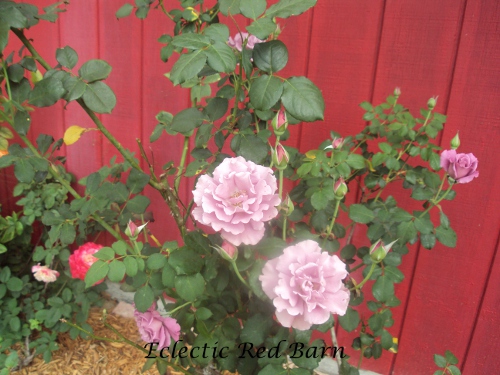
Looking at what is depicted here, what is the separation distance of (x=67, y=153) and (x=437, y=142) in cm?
170

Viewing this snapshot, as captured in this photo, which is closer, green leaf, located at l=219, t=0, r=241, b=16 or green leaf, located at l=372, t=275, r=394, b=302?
green leaf, located at l=219, t=0, r=241, b=16

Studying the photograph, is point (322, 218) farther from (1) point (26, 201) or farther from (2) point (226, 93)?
(1) point (26, 201)

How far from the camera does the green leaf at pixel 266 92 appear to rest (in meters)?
0.78

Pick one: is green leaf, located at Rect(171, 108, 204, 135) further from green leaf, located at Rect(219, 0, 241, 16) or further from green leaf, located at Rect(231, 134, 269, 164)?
green leaf, located at Rect(219, 0, 241, 16)

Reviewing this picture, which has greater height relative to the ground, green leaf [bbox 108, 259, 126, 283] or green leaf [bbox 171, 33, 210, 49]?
green leaf [bbox 171, 33, 210, 49]

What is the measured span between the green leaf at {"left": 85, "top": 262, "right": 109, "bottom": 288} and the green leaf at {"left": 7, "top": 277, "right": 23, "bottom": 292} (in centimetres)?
107

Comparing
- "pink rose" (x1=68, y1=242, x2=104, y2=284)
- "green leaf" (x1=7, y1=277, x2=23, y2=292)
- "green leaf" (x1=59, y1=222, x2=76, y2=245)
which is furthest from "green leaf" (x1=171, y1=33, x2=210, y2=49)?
"green leaf" (x1=7, y1=277, x2=23, y2=292)

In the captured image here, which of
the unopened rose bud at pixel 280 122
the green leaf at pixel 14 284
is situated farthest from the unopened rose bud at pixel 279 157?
the green leaf at pixel 14 284

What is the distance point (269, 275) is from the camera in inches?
30.9

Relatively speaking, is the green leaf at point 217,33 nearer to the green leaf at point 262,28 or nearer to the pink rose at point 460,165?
the green leaf at point 262,28

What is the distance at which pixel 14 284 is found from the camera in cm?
181

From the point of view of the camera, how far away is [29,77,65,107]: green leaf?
94cm

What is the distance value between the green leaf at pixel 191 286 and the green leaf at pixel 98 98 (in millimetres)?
419

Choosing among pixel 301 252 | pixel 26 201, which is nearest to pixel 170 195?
pixel 301 252
